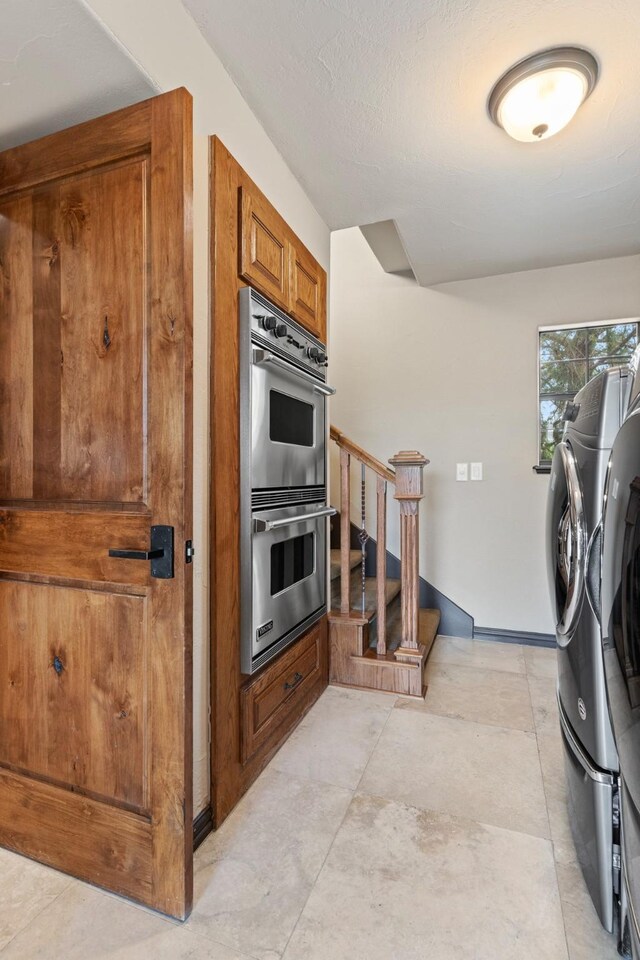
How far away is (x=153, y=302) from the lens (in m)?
1.10

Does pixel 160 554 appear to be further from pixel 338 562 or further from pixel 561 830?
pixel 338 562

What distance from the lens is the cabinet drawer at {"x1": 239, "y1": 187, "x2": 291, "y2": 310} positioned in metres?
1.54

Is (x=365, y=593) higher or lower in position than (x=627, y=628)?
lower

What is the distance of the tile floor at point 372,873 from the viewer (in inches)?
41.8

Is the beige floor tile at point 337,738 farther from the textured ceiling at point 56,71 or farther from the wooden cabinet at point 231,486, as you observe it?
the textured ceiling at point 56,71

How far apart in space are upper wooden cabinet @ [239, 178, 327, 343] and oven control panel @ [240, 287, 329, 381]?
0.07 m

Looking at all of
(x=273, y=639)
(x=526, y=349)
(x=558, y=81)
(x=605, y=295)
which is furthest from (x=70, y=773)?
(x=605, y=295)

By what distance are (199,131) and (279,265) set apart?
0.52 metres

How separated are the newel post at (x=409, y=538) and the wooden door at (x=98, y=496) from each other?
140 cm

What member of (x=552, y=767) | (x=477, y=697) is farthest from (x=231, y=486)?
(x=477, y=697)

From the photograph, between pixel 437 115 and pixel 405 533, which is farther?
pixel 405 533

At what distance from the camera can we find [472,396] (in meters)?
3.07

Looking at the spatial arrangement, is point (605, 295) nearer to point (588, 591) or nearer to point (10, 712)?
point (588, 591)

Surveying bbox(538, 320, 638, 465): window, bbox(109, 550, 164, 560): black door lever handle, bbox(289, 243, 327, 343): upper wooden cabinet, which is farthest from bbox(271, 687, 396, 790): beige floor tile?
bbox(538, 320, 638, 465): window
